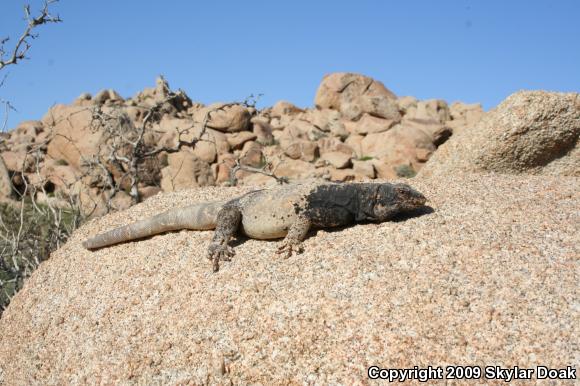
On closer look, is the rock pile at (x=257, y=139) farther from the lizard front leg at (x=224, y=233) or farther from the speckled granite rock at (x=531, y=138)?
the lizard front leg at (x=224, y=233)

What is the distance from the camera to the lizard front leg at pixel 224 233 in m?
5.75

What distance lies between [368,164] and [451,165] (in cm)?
1441

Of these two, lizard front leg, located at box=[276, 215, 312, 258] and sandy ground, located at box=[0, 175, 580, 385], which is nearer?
sandy ground, located at box=[0, 175, 580, 385]

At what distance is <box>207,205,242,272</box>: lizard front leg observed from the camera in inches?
227

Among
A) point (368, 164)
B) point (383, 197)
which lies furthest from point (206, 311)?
point (368, 164)

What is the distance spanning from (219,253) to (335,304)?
169 cm

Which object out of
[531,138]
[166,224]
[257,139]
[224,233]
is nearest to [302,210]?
[224,233]

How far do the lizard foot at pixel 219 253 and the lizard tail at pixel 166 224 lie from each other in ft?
2.49

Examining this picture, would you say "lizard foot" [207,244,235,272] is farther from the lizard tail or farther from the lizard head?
the lizard head

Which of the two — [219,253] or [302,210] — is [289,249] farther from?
[219,253]

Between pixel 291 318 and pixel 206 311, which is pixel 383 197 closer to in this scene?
pixel 291 318

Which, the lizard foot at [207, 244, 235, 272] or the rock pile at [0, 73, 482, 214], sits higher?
the rock pile at [0, 73, 482, 214]

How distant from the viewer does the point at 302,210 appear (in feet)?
18.9

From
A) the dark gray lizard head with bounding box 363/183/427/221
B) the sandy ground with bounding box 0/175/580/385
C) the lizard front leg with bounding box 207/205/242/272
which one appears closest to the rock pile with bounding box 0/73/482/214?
the sandy ground with bounding box 0/175/580/385
